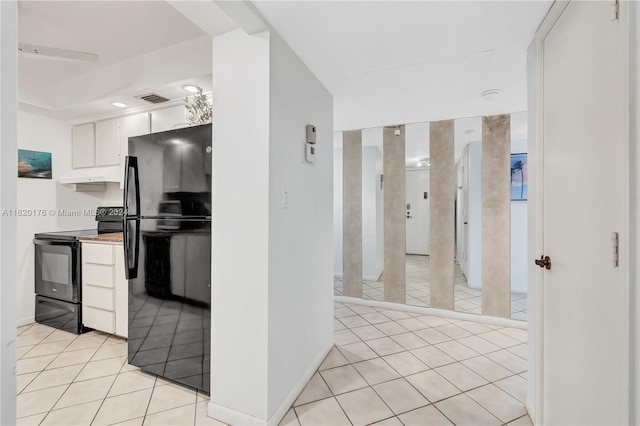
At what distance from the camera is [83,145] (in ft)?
11.2

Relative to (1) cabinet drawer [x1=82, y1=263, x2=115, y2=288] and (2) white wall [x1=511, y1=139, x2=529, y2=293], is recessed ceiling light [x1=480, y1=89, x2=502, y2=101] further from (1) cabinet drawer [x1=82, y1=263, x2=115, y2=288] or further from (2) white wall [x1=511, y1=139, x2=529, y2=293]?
(1) cabinet drawer [x1=82, y1=263, x2=115, y2=288]

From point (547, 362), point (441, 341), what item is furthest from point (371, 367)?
point (547, 362)

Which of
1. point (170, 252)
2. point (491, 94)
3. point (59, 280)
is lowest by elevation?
point (59, 280)

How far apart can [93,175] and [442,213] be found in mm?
3878

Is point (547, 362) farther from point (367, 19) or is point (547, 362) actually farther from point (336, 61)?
point (336, 61)

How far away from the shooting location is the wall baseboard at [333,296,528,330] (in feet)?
10.3

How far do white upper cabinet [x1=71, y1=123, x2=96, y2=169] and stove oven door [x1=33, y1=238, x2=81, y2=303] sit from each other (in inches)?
37.4

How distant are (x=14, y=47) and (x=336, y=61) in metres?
1.89

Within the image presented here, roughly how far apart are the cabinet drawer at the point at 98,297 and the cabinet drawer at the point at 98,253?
253mm

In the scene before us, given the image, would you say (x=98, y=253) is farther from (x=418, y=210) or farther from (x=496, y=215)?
(x=418, y=210)

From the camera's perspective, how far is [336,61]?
6.66 ft

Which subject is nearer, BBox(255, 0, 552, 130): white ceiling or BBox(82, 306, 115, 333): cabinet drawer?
BBox(255, 0, 552, 130): white ceiling

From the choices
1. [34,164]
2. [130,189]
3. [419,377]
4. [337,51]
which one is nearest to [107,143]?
[34,164]

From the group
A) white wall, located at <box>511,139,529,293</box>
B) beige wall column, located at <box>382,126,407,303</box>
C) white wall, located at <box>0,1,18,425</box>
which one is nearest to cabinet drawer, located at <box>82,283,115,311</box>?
white wall, located at <box>0,1,18,425</box>
